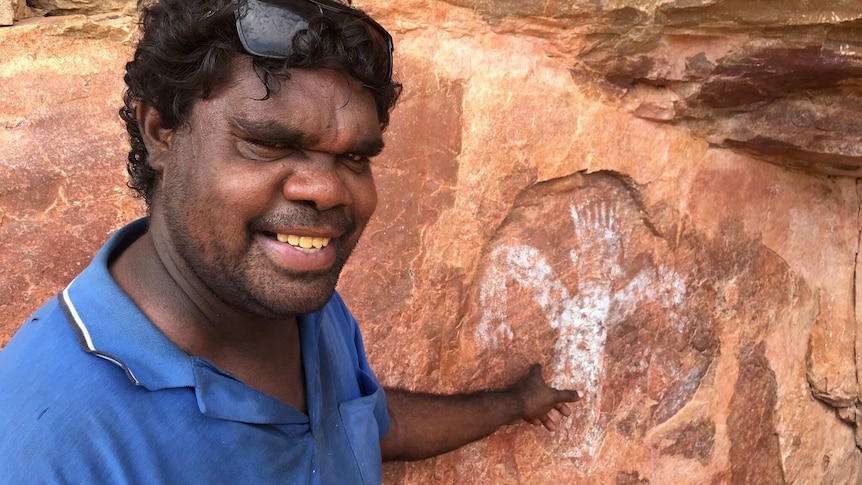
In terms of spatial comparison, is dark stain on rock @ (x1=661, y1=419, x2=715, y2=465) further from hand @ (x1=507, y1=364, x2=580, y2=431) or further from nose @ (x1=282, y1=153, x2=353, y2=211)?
nose @ (x1=282, y1=153, x2=353, y2=211)

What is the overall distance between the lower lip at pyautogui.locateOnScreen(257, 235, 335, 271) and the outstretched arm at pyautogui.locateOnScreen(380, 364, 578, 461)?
0.75 metres

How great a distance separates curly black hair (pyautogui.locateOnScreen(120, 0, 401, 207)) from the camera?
3.82 feet

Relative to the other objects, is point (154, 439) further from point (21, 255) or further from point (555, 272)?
point (555, 272)

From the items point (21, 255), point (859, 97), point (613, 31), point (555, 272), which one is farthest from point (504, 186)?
point (21, 255)

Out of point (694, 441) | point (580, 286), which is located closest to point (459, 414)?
point (580, 286)

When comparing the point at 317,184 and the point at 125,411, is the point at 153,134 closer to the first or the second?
the point at 317,184

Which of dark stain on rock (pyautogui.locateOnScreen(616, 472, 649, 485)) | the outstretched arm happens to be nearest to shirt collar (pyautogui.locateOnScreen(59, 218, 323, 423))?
the outstretched arm

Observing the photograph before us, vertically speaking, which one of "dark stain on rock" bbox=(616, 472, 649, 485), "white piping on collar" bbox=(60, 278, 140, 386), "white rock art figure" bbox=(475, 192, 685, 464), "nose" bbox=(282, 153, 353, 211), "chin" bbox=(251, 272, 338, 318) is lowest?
"dark stain on rock" bbox=(616, 472, 649, 485)

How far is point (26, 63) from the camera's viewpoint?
6.11 feet

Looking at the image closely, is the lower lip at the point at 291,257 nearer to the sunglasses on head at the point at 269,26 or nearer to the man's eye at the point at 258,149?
the man's eye at the point at 258,149

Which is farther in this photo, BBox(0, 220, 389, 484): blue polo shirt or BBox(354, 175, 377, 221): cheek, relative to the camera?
BBox(354, 175, 377, 221): cheek

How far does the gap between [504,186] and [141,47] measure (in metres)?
1.16

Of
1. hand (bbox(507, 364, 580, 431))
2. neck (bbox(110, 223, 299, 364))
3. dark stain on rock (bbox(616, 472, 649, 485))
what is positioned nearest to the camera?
neck (bbox(110, 223, 299, 364))

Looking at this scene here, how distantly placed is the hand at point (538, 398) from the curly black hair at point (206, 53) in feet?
3.96
